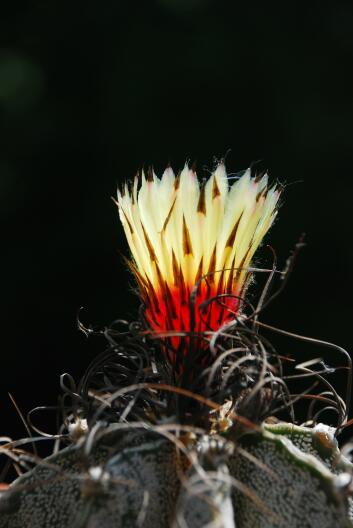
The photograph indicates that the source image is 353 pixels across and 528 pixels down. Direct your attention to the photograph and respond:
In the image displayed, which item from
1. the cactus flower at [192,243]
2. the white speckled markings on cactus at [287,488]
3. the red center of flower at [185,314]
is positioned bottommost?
the white speckled markings on cactus at [287,488]

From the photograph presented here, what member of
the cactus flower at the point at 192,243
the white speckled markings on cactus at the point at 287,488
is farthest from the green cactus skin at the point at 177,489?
the cactus flower at the point at 192,243

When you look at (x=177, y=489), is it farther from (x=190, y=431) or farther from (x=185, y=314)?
(x=185, y=314)

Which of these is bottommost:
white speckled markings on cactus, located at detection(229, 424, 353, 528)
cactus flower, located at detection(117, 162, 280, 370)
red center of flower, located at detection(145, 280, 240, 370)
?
white speckled markings on cactus, located at detection(229, 424, 353, 528)

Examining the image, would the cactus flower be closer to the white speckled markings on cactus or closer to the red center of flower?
the red center of flower

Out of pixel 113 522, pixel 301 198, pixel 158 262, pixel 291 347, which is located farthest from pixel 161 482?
pixel 301 198

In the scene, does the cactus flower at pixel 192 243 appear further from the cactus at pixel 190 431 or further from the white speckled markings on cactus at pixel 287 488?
the white speckled markings on cactus at pixel 287 488

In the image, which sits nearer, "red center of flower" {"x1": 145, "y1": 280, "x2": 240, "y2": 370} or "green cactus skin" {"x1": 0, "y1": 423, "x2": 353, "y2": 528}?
"green cactus skin" {"x1": 0, "y1": 423, "x2": 353, "y2": 528}

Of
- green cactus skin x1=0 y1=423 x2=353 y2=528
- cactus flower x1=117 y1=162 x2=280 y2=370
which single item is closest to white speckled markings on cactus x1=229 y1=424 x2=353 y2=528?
green cactus skin x1=0 y1=423 x2=353 y2=528

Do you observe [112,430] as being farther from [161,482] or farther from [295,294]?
[295,294]

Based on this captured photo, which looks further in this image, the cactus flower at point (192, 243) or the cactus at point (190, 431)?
the cactus flower at point (192, 243)
